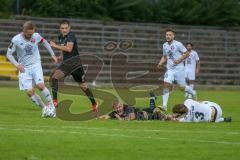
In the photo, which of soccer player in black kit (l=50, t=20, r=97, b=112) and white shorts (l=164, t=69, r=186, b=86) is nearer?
soccer player in black kit (l=50, t=20, r=97, b=112)

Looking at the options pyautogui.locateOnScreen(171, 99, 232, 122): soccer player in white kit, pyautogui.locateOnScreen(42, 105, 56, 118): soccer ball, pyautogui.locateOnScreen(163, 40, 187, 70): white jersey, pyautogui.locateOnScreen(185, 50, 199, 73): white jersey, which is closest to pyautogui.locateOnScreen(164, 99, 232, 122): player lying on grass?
pyautogui.locateOnScreen(171, 99, 232, 122): soccer player in white kit

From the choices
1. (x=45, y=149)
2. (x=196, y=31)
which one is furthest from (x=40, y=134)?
(x=196, y=31)

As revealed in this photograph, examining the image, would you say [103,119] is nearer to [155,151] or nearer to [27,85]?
[27,85]

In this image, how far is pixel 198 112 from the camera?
1795 centimetres

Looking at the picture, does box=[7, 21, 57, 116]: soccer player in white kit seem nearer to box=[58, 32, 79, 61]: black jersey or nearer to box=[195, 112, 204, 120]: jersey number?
box=[58, 32, 79, 61]: black jersey

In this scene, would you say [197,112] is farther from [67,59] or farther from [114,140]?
[114,140]

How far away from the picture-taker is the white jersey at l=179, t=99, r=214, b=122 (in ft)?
58.2

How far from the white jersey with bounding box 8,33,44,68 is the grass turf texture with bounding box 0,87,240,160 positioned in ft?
4.64

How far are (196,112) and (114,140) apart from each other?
15.6ft

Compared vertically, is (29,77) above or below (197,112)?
above

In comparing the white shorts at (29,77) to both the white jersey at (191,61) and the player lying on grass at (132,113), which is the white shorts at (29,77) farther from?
the white jersey at (191,61)

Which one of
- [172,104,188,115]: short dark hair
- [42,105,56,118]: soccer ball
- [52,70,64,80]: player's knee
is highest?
[52,70,64,80]: player's knee

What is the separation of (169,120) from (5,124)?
400cm

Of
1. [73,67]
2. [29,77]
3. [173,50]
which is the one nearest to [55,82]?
[73,67]
